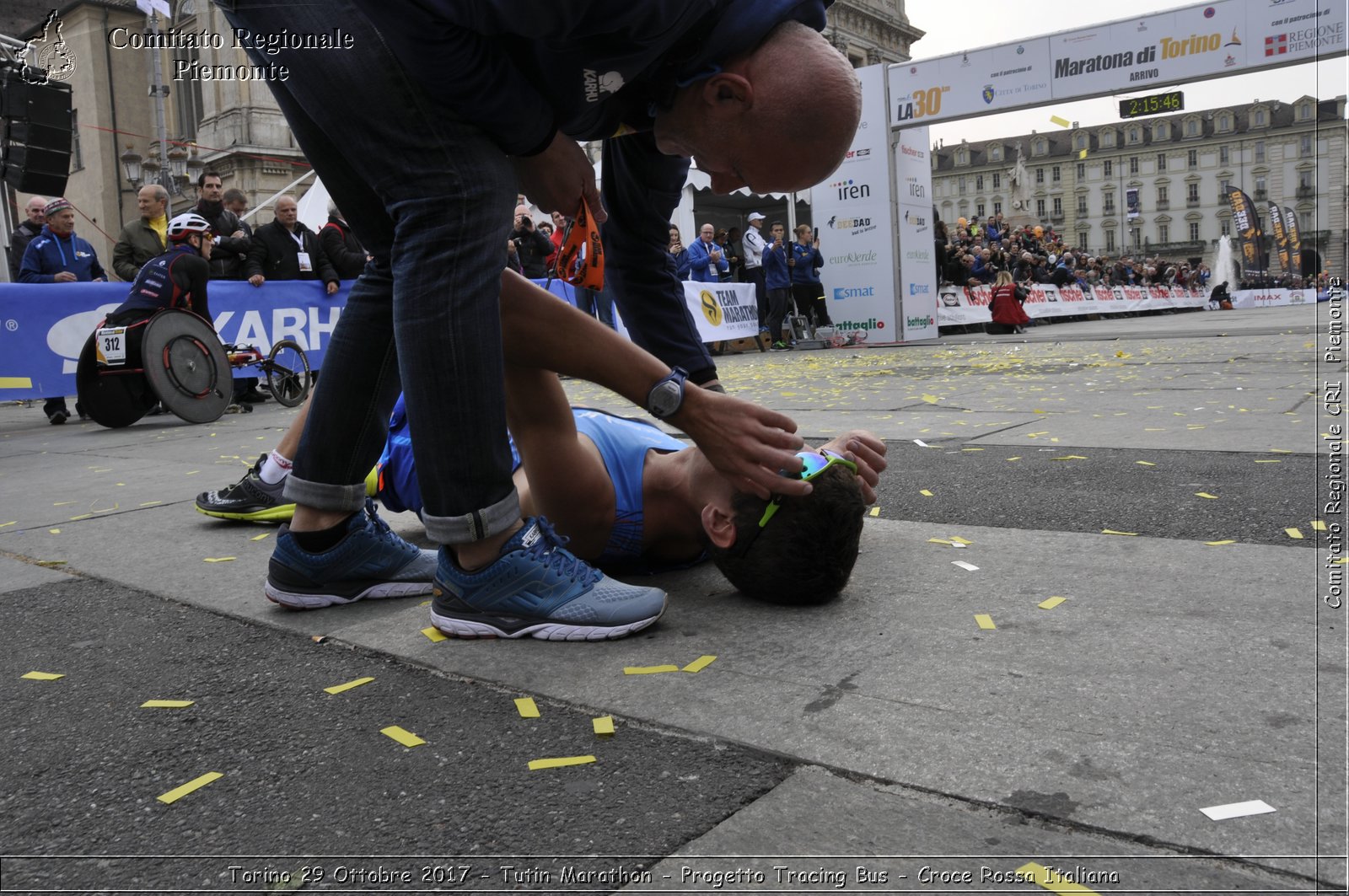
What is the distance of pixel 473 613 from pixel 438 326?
1.81ft

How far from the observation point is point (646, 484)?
231 centimetres

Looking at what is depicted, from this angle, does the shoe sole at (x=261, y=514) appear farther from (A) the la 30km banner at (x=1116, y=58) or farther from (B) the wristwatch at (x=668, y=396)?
(A) the la 30km banner at (x=1116, y=58)

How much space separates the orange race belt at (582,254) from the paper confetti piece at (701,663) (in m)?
0.87

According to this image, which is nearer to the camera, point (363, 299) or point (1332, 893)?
point (1332, 893)

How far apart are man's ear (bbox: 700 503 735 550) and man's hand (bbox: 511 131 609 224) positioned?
676 mm

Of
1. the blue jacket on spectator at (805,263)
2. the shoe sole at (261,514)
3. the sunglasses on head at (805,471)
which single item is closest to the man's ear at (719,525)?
Result: the sunglasses on head at (805,471)

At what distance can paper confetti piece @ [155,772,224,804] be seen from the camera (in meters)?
1.30

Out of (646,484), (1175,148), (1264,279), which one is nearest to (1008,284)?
(646,484)

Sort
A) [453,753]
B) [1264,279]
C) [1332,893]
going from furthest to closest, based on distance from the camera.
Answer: [1264,279] < [453,753] < [1332,893]

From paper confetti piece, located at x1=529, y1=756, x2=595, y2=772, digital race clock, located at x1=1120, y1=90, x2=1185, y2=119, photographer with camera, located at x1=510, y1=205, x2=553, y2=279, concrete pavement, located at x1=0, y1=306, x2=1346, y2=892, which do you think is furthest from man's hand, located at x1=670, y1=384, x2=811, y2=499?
digital race clock, located at x1=1120, y1=90, x2=1185, y2=119

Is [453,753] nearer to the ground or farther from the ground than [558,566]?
nearer to the ground

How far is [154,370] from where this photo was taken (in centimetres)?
707

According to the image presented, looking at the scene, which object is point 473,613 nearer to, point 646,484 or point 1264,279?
point 646,484

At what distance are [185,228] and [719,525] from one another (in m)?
7.09
